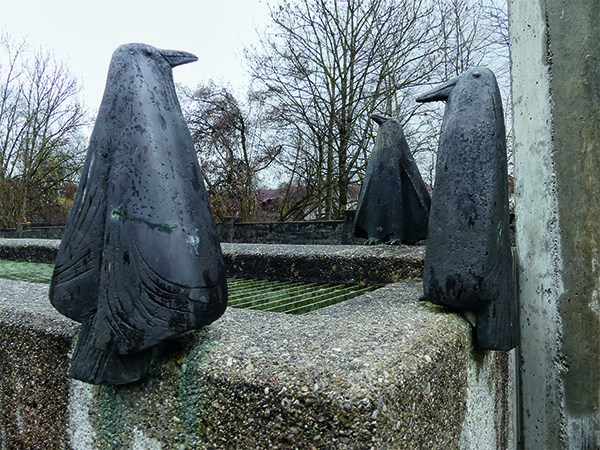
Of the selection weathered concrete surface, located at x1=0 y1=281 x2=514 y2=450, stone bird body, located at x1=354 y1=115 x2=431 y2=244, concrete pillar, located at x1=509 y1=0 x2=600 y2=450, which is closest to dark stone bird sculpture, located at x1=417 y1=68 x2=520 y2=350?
weathered concrete surface, located at x1=0 y1=281 x2=514 y2=450

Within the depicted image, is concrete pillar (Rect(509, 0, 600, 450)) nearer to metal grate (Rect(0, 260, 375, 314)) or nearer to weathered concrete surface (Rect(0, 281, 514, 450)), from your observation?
weathered concrete surface (Rect(0, 281, 514, 450))

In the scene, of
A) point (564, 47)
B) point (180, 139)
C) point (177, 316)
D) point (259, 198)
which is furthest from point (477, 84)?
point (259, 198)

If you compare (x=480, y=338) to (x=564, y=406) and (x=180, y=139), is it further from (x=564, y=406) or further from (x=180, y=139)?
(x=180, y=139)

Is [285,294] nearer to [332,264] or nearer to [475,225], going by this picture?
[332,264]

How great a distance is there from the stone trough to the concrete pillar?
0.52m

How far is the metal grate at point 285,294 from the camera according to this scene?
226cm

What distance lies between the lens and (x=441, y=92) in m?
1.98

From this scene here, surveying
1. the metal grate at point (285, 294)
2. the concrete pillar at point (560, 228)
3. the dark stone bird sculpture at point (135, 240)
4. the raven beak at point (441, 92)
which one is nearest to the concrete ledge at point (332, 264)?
the metal grate at point (285, 294)

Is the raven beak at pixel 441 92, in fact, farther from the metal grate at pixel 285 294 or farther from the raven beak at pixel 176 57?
the metal grate at pixel 285 294

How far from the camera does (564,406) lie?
7.30ft

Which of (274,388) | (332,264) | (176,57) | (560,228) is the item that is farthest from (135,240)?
(560,228)

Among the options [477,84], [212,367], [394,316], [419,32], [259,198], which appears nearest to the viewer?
[212,367]

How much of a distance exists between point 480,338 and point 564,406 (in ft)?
3.41

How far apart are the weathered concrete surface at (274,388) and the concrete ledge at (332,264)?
0.86m
